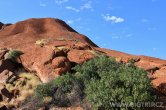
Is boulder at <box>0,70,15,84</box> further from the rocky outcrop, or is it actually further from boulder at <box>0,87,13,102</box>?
boulder at <box>0,87,13,102</box>

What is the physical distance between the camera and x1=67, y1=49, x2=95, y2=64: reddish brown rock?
2331cm

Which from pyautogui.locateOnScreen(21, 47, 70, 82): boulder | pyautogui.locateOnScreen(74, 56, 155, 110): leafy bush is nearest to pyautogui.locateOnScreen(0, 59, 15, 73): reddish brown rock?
pyautogui.locateOnScreen(21, 47, 70, 82): boulder

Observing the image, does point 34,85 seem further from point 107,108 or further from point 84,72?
point 107,108

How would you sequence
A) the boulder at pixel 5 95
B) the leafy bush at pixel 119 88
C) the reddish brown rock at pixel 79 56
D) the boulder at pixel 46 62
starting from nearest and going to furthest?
the leafy bush at pixel 119 88 < the boulder at pixel 5 95 < the boulder at pixel 46 62 < the reddish brown rock at pixel 79 56

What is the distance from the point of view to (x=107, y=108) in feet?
56.6

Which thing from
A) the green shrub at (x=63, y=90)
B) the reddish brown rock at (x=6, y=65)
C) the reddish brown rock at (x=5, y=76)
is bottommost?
the green shrub at (x=63, y=90)

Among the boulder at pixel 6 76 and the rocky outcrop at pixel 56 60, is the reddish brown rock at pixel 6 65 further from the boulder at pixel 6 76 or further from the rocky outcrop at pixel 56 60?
the boulder at pixel 6 76

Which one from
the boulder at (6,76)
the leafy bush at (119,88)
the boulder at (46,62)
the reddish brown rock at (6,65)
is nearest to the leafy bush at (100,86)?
the leafy bush at (119,88)

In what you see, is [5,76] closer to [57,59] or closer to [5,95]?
[5,95]

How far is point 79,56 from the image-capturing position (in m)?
23.8

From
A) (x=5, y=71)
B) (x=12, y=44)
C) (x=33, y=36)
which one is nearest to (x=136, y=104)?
(x=5, y=71)

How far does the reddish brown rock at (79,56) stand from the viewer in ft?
76.5

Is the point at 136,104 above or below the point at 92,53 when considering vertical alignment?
below

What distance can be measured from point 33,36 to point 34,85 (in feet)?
38.5
